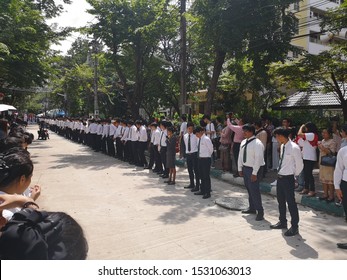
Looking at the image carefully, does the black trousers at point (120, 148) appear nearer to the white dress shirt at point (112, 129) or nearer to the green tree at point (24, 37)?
the white dress shirt at point (112, 129)

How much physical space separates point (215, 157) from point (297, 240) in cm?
830

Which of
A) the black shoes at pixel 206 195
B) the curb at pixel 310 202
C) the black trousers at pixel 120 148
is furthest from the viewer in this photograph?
the black trousers at pixel 120 148

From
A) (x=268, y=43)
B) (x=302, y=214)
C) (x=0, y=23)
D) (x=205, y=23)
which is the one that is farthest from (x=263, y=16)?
(x=0, y=23)

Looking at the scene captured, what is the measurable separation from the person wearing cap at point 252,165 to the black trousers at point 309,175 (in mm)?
1730

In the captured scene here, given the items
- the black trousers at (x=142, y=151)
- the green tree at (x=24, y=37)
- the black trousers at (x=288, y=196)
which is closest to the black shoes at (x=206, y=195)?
the black trousers at (x=288, y=196)

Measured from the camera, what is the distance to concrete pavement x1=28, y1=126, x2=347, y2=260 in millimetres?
4383

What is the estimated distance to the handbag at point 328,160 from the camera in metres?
6.41

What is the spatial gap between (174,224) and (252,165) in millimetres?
1800

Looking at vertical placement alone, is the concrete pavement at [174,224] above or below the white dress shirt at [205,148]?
below

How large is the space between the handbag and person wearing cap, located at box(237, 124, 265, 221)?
5.02ft

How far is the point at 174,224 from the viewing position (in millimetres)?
5477

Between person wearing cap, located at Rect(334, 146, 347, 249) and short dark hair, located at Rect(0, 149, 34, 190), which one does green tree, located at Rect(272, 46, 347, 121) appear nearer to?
person wearing cap, located at Rect(334, 146, 347, 249)

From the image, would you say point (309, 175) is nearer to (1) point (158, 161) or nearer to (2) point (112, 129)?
(1) point (158, 161)

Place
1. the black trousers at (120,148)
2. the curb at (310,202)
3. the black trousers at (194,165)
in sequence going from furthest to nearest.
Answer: the black trousers at (120,148) → the black trousers at (194,165) → the curb at (310,202)
